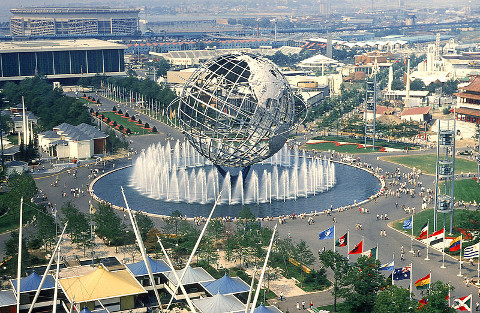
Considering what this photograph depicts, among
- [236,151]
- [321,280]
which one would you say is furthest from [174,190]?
[321,280]

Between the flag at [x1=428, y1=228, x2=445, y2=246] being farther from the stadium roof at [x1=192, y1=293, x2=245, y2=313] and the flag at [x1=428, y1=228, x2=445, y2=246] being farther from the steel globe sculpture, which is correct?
the stadium roof at [x1=192, y1=293, x2=245, y2=313]

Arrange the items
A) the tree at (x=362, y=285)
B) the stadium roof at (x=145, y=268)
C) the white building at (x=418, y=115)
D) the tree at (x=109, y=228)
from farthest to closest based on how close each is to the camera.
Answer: the white building at (x=418, y=115) → the tree at (x=109, y=228) → the stadium roof at (x=145, y=268) → the tree at (x=362, y=285)

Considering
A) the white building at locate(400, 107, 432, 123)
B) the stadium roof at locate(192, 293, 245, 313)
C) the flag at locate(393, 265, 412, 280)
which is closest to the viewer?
the stadium roof at locate(192, 293, 245, 313)

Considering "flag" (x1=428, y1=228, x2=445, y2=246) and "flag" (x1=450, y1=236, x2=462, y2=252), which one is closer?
"flag" (x1=450, y1=236, x2=462, y2=252)

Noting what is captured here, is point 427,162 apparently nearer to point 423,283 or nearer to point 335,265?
point 335,265

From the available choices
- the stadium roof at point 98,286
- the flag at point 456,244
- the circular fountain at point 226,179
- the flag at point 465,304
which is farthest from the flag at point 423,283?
the circular fountain at point 226,179

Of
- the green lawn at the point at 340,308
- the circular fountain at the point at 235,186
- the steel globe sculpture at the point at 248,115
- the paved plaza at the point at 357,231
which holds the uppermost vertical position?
the steel globe sculpture at the point at 248,115

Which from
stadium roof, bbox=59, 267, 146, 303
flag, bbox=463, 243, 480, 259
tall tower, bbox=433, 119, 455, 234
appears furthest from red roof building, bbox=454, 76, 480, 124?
stadium roof, bbox=59, 267, 146, 303

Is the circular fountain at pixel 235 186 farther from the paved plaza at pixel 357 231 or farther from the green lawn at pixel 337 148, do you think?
the green lawn at pixel 337 148
